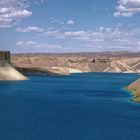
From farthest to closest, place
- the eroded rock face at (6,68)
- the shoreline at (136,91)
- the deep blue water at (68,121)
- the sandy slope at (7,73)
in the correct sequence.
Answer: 1. the sandy slope at (7,73)
2. the eroded rock face at (6,68)
3. the shoreline at (136,91)
4. the deep blue water at (68,121)

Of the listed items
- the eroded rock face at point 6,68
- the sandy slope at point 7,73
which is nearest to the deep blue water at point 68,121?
the eroded rock face at point 6,68

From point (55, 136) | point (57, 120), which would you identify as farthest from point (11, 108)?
point (55, 136)

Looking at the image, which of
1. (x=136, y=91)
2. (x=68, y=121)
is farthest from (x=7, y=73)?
(x=68, y=121)

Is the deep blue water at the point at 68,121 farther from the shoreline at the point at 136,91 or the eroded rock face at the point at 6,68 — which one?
the eroded rock face at the point at 6,68

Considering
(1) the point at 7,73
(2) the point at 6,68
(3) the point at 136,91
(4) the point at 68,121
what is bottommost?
(3) the point at 136,91

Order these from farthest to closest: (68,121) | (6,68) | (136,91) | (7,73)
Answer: (7,73) → (6,68) → (136,91) → (68,121)

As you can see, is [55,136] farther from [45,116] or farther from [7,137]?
[45,116]

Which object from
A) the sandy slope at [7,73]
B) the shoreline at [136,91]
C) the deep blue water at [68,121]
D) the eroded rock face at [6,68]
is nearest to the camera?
the deep blue water at [68,121]

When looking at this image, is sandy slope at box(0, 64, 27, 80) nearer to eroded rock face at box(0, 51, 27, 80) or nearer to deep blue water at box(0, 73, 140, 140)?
eroded rock face at box(0, 51, 27, 80)

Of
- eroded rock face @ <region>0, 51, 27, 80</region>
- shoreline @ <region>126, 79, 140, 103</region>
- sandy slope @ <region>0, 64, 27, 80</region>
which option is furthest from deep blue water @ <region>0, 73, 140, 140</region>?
sandy slope @ <region>0, 64, 27, 80</region>

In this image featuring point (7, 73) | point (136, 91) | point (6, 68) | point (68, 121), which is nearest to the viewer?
point (68, 121)

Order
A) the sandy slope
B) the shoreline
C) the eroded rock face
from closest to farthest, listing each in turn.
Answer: the shoreline
the eroded rock face
the sandy slope

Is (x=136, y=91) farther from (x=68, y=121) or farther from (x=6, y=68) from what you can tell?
(x=6, y=68)
